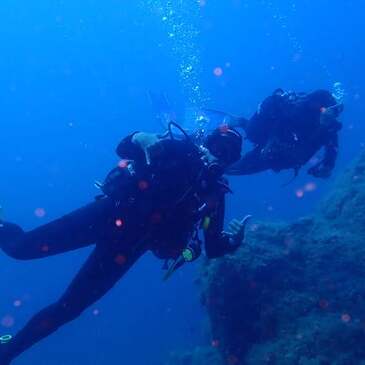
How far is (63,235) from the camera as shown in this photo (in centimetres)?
527

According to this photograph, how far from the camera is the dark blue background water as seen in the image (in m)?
39.2

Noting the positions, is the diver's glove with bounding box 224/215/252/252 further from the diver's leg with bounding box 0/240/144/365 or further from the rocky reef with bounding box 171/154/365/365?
the rocky reef with bounding box 171/154/365/365

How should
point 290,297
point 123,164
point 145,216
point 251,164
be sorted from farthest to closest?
point 251,164
point 290,297
point 123,164
point 145,216

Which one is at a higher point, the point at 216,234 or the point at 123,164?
the point at 123,164

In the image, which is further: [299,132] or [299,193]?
[299,193]

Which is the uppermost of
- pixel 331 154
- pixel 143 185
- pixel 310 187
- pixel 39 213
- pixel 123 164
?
pixel 39 213

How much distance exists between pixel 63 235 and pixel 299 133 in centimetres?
468

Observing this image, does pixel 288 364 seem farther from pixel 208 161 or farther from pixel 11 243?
pixel 11 243

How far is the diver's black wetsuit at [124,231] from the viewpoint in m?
4.77

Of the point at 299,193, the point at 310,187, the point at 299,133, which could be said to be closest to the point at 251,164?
the point at 299,133

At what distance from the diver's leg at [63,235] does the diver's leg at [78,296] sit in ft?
1.23

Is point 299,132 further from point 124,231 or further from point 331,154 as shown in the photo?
point 124,231

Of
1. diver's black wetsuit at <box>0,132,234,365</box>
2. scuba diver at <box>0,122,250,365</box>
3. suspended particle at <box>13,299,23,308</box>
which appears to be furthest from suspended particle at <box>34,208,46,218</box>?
scuba diver at <box>0,122,250,365</box>

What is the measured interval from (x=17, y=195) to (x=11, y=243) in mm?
80828
